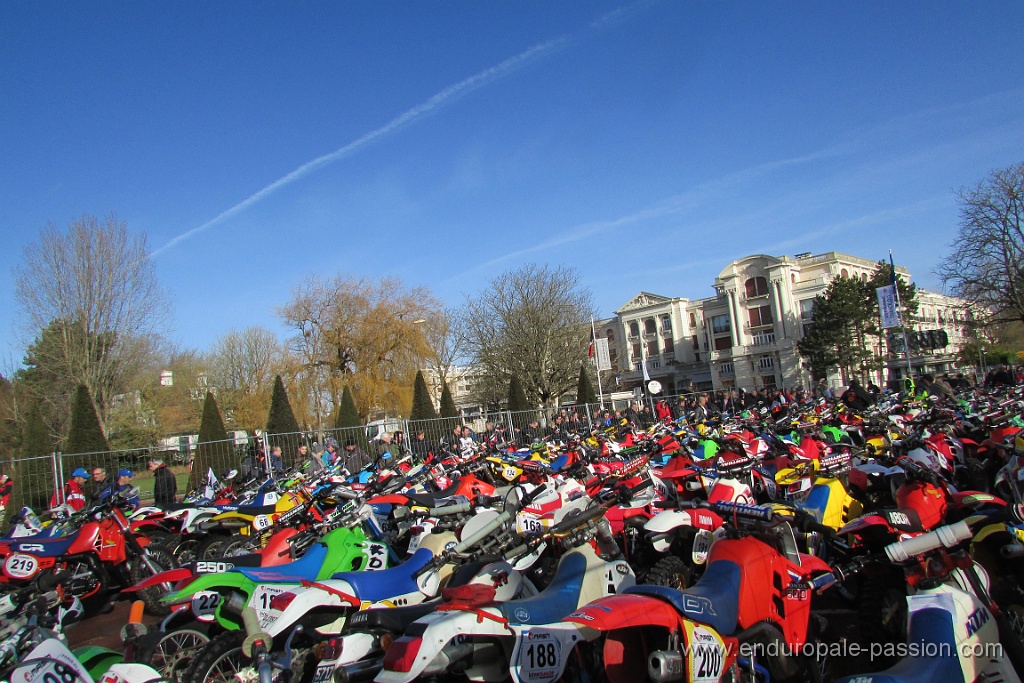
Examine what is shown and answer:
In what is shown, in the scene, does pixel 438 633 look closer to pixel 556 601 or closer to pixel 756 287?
pixel 556 601

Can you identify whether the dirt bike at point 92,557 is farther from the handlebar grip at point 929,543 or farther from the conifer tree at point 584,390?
the conifer tree at point 584,390

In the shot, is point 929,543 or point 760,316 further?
point 760,316

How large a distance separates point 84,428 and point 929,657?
2122 cm

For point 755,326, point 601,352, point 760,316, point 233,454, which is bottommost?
point 233,454

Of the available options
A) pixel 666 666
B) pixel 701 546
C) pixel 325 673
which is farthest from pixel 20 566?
pixel 666 666

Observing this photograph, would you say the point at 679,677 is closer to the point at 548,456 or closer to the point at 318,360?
the point at 548,456

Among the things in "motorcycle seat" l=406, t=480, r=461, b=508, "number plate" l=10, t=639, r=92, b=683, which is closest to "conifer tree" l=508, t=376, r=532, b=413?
"motorcycle seat" l=406, t=480, r=461, b=508

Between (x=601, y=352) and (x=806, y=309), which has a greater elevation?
(x=806, y=309)

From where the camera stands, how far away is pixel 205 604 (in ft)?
13.7

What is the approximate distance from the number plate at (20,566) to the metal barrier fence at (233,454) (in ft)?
15.7

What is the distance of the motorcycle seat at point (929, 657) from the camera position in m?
2.58

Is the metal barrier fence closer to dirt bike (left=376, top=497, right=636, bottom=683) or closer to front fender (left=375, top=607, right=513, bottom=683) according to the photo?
dirt bike (left=376, top=497, right=636, bottom=683)

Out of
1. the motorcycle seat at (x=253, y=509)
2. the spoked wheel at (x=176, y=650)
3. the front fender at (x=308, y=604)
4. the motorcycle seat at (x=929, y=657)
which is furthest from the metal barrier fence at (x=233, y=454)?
the motorcycle seat at (x=929, y=657)

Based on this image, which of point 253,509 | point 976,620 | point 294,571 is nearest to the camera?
point 976,620
